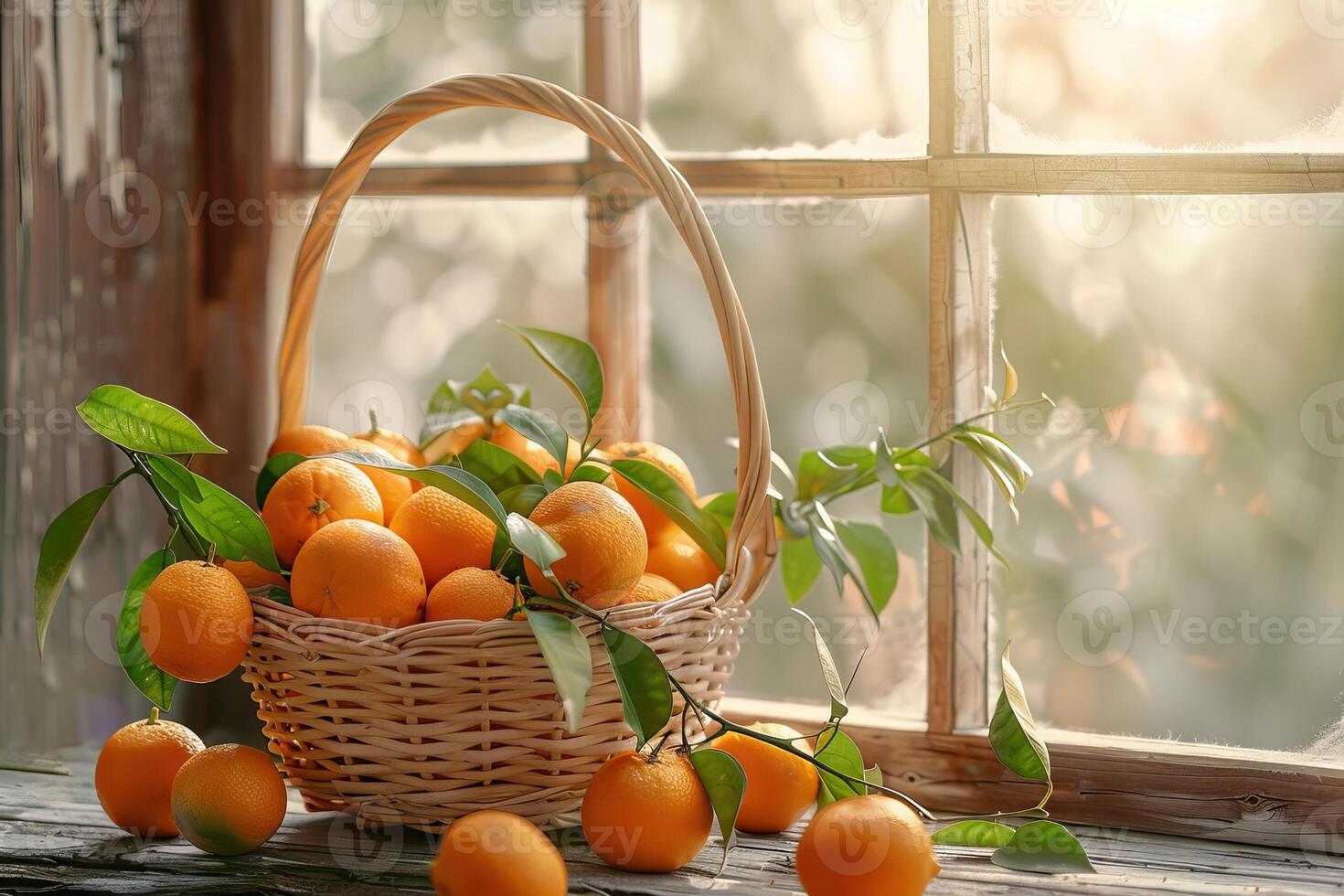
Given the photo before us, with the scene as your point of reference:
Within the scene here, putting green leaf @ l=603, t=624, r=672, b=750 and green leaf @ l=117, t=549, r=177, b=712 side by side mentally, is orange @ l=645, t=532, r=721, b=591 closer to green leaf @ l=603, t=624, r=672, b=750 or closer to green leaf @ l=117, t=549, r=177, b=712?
green leaf @ l=603, t=624, r=672, b=750

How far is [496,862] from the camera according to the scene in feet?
2.13

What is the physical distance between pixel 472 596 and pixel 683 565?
20 cm

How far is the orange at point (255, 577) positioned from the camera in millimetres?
822

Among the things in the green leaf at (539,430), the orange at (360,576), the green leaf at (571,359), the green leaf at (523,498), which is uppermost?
the green leaf at (571,359)

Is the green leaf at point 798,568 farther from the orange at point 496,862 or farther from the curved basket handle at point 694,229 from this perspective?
the orange at point 496,862

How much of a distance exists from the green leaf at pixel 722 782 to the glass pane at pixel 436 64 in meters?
0.66

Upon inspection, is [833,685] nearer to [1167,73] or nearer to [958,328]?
[958,328]

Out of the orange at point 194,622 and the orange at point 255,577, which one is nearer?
the orange at point 194,622

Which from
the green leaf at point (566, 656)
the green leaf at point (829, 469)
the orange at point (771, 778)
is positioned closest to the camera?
the green leaf at point (566, 656)

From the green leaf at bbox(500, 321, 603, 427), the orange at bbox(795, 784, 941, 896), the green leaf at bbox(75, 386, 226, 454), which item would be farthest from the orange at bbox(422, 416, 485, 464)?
the orange at bbox(795, 784, 941, 896)

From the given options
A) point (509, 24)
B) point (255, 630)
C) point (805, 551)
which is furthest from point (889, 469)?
point (509, 24)

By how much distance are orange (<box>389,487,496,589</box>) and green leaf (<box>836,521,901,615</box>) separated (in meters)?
0.36

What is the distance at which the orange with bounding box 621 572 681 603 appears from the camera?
0.79m

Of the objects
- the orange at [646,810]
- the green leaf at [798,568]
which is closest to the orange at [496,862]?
the orange at [646,810]
